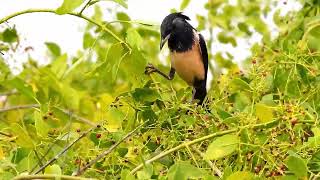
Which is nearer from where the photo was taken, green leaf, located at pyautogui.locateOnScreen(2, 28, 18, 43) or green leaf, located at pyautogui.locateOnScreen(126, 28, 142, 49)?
green leaf, located at pyautogui.locateOnScreen(126, 28, 142, 49)

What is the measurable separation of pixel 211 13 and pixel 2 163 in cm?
210

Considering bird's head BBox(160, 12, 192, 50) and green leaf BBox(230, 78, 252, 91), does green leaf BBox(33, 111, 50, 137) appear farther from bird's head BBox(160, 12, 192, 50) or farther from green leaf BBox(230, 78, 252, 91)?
bird's head BBox(160, 12, 192, 50)

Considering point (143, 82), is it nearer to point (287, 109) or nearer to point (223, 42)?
point (287, 109)

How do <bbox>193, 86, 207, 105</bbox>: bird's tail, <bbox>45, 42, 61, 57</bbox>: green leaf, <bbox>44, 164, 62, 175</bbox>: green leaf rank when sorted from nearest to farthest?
1. <bbox>44, 164, 62, 175</bbox>: green leaf
2. <bbox>193, 86, 207, 105</bbox>: bird's tail
3. <bbox>45, 42, 61, 57</bbox>: green leaf

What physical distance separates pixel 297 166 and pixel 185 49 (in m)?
1.19

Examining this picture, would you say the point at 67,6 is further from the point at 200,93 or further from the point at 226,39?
the point at 226,39

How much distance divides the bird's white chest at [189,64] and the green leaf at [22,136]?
1.07 m

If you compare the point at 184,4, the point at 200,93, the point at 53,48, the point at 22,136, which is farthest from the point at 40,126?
the point at 53,48

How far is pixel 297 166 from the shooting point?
1407 mm

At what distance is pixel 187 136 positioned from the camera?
5.43 ft

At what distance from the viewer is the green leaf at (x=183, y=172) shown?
142cm

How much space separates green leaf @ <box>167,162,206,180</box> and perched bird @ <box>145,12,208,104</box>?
101 cm

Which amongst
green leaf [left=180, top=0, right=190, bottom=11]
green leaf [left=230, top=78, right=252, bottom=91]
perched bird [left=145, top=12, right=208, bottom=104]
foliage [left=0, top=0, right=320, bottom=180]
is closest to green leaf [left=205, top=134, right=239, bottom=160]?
foliage [left=0, top=0, right=320, bottom=180]

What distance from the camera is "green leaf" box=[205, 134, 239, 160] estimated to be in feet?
4.81
